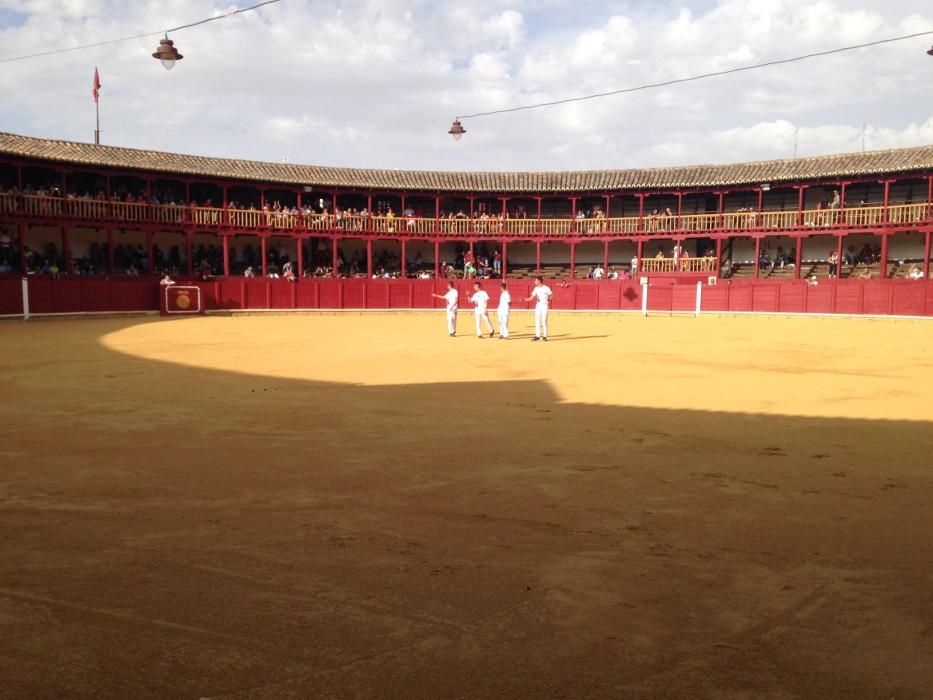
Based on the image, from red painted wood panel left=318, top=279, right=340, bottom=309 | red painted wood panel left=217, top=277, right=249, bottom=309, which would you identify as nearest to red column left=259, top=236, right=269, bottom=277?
red painted wood panel left=217, top=277, right=249, bottom=309

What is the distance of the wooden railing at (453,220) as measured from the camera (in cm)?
2722

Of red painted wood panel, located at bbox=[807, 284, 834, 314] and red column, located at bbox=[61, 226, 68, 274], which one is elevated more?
red column, located at bbox=[61, 226, 68, 274]

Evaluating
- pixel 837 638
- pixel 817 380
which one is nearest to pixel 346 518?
pixel 837 638

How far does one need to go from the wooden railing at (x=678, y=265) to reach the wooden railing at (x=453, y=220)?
150cm

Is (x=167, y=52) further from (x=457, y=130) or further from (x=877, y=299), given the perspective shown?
(x=877, y=299)

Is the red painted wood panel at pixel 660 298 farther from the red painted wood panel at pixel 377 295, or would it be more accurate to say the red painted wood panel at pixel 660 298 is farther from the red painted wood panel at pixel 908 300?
the red painted wood panel at pixel 377 295

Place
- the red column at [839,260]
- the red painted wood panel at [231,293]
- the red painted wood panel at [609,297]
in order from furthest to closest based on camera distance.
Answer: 1. the red painted wood panel at [609,297]
2. the red painted wood panel at [231,293]
3. the red column at [839,260]

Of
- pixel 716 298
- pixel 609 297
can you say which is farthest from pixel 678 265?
pixel 609 297

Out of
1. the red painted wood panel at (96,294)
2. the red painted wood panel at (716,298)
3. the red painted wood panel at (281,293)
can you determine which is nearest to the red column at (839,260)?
the red painted wood panel at (716,298)

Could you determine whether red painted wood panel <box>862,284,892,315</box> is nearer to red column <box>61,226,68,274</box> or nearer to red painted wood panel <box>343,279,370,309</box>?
red painted wood panel <box>343,279,370,309</box>

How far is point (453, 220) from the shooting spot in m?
35.7

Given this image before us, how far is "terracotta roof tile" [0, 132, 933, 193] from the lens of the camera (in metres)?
28.6

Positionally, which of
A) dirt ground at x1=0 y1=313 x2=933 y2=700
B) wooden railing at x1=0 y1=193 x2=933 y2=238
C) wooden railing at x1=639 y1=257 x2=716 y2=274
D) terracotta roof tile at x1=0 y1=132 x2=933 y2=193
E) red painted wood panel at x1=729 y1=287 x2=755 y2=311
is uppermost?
terracotta roof tile at x1=0 y1=132 x2=933 y2=193

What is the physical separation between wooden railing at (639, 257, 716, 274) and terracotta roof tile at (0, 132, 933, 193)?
3573 millimetres
